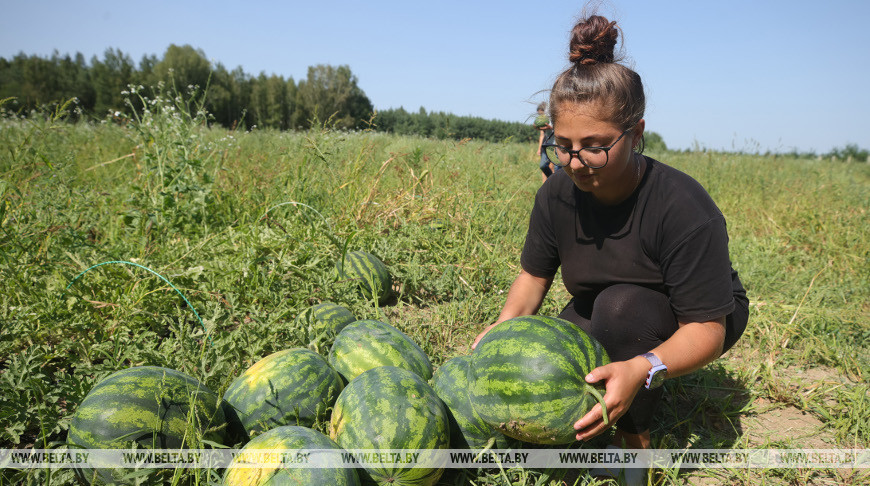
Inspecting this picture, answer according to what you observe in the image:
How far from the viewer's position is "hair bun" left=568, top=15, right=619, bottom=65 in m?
1.72

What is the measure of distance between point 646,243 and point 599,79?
2.04ft

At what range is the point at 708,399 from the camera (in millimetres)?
2350

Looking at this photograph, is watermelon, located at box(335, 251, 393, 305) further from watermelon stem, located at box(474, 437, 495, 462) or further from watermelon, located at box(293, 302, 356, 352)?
watermelon stem, located at box(474, 437, 495, 462)

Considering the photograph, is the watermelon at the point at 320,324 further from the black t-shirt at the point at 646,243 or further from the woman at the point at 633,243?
the woman at the point at 633,243

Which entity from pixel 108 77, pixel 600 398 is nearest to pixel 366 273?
pixel 600 398

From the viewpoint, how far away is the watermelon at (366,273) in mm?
2949

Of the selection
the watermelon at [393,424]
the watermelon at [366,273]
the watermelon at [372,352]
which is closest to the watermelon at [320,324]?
the watermelon at [372,352]

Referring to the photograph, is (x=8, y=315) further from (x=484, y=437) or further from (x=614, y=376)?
(x=614, y=376)

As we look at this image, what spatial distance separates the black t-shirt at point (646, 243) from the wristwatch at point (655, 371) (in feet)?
0.81

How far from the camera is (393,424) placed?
1376 millimetres

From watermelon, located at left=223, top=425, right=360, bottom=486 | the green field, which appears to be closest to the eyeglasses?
the green field

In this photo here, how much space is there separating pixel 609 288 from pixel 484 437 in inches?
28.5

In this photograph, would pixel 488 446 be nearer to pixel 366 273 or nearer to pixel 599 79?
pixel 599 79

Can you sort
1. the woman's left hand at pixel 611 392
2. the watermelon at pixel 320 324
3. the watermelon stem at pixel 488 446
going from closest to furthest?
the woman's left hand at pixel 611 392 < the watermelon stem at pixel 488 446 < the watermelon at pixel 320 324
